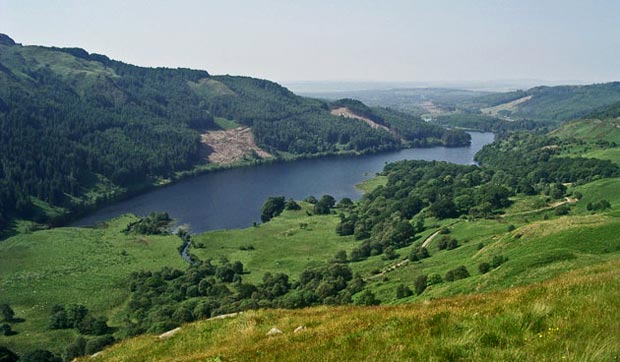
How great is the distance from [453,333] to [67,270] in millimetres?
116795

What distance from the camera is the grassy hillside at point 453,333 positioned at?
37.4 feet

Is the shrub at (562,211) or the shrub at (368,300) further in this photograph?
the shrub at (562,211)

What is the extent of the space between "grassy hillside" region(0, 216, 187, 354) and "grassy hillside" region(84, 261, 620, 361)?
65.5 metres

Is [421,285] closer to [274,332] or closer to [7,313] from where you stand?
[274,332]

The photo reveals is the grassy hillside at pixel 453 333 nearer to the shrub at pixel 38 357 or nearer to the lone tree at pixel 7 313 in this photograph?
the shrub at pixel 38 357

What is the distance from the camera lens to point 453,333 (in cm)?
1341

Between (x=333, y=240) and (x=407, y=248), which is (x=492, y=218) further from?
(x=333, y=240)

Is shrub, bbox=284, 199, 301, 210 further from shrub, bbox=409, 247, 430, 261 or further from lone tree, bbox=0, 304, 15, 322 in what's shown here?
lone tree, bbox=0, 304, 15, 322

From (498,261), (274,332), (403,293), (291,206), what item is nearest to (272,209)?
(291,206)

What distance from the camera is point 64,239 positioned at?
447 feet

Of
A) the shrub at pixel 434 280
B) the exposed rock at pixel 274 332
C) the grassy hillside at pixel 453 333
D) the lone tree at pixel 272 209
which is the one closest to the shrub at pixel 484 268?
the shrub at pixel 434 280

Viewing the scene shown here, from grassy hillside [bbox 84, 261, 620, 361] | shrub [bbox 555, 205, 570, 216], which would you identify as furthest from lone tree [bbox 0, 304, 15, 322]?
shrub [bbox 555, 205, 570, 216]

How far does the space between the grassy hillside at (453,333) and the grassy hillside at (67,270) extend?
6555 centimetres

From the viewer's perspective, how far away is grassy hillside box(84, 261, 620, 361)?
11.4 metres
